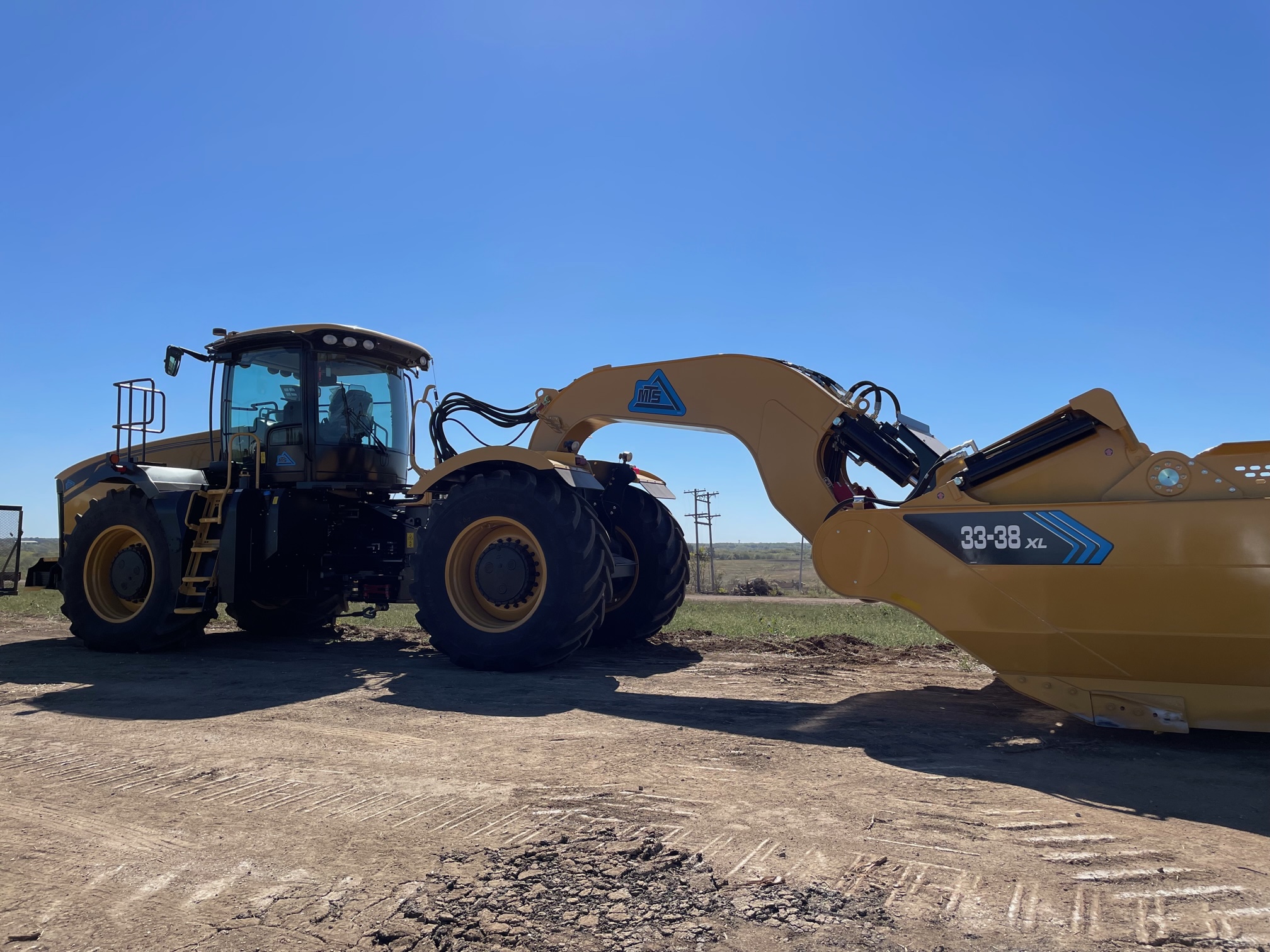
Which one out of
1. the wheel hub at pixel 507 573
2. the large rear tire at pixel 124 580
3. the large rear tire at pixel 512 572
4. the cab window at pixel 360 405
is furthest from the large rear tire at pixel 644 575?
the large rear tire at pixel 124 580

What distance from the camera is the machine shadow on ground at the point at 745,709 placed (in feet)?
14.5

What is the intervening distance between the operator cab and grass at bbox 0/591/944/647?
2.66 meters

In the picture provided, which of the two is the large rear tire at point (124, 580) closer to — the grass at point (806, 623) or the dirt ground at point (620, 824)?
the dirt ground at point (620, 824)

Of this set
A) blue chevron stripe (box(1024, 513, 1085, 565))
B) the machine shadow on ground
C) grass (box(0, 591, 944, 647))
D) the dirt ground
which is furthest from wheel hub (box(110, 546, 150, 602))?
blue chevron stripe (box(1024, 513, 1085, 565))

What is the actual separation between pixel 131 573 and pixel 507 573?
447cm

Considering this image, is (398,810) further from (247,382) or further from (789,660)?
(247,382)

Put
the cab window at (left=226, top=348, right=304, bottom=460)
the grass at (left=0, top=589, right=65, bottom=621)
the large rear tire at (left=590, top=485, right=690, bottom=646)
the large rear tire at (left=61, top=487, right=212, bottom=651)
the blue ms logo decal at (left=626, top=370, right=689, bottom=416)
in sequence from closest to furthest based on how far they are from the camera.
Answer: the blue ms logo decal at (left=626, top=370, right=689, bottom=416) < the large rear tire at (left=61, top=487, right=212, bottom=651) < the large rear tire at (left=590, top=485, right=690, bottom=646) < the cab window at (left=226, top=348, right=304, bottom=460) < the grass at (left=0, top=589, right=65, bottom=621)

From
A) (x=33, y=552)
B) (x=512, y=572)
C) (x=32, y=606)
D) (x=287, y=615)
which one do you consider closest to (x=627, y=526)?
(x=512, y=572)

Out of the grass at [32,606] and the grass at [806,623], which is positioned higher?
the grass at [32,606]

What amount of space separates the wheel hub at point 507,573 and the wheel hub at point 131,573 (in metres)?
4.02

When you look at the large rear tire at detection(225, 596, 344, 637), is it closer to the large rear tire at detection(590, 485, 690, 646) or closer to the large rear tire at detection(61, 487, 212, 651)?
the large rear tire at detection(61, 487, 212, 651)

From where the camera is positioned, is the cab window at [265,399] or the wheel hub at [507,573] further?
the cab window at [265,399]

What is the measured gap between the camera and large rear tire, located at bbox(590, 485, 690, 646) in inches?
367

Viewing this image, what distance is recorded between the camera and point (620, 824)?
368 cm
